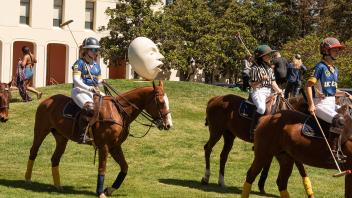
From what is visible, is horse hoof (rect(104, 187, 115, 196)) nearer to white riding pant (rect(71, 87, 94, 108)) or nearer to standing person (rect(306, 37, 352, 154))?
white riding pant (rect(71, 87, 94, 108))

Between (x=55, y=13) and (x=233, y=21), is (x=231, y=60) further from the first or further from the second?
(x=55, y=13)

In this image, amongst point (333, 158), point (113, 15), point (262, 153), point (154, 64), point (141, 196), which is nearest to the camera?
point (333, 158)

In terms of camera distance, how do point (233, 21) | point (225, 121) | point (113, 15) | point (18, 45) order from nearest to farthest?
point (225, 121), point (113, 15), point (18, 45), point (233, 21)

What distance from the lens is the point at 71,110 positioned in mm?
13242

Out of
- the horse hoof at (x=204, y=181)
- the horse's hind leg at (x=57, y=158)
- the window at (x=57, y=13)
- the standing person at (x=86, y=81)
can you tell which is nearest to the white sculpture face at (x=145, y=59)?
the horse hoof at (x=204, y=181)

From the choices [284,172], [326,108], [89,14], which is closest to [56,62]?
[89,14]

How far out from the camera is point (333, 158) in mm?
10352

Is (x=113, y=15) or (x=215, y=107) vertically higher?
(x=113, y=15)

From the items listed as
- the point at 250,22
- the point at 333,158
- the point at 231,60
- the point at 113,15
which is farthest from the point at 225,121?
the point at 250,22

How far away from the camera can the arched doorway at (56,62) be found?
55969mm

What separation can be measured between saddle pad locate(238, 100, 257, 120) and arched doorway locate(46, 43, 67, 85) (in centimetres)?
4290

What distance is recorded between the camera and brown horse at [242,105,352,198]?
34.1ft

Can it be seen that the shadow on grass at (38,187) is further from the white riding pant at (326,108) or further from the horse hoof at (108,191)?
the white riding pant at (326,108)

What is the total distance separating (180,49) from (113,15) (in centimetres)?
620
